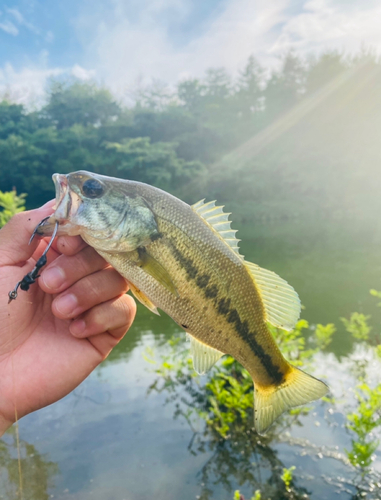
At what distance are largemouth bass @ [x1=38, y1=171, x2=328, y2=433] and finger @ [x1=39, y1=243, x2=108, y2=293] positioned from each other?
0.65ft

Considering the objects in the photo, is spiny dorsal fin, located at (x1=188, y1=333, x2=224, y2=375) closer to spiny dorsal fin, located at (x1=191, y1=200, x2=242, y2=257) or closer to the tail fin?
the tail fin

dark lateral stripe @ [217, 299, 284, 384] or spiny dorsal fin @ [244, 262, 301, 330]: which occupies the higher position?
spiny dorsal fin @ [244, 262, 301, 330]

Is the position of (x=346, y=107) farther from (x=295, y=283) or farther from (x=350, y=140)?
(x=295, y=283)

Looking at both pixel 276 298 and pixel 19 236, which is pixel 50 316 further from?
pixel 276 298

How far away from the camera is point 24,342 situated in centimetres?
207

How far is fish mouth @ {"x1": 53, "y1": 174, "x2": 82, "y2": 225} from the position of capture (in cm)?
161

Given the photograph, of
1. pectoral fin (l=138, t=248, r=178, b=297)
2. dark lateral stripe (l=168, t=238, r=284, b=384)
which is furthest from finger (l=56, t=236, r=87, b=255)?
dark lateral stripe (l=168, t=238, r=284, b=384)

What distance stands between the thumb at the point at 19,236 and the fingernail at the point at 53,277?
175 millimetres

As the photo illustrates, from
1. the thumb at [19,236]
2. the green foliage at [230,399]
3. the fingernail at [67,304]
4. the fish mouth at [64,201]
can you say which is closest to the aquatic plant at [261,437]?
the green foliage at [230,399]

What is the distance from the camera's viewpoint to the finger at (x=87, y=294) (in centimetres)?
190

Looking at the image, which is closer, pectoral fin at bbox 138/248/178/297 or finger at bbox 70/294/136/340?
pectoral fin at bbox 138/248/178/297

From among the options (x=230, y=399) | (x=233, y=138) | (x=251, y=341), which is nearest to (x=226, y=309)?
(x=251, y=341)

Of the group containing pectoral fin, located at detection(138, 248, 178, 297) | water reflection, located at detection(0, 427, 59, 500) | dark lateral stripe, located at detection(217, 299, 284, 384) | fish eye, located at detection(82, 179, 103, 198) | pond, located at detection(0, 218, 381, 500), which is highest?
fish eye, located at detection(82, 179, 103, 198)

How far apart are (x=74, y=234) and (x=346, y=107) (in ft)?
169
